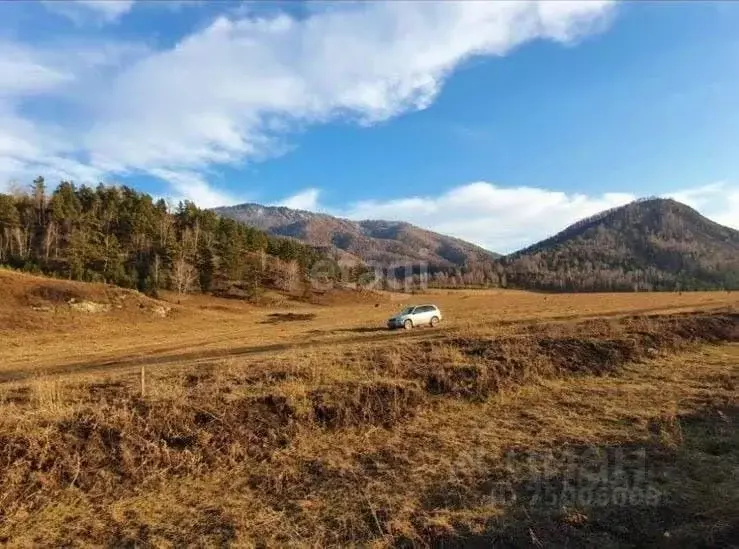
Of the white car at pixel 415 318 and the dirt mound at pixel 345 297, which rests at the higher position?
the dirt mound at pixel 345 297

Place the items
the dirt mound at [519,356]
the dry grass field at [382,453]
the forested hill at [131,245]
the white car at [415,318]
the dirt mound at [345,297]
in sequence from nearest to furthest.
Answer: the dry grass field at [382,453]
the dirt mound at [519,356]
the white car at [415,318]
the forested hill at [131,245]
the dirt mound at [345,297]

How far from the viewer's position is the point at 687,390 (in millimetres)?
15656

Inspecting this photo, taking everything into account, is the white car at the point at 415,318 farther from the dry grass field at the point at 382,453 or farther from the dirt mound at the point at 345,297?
the dirt mound at the point at 345,297

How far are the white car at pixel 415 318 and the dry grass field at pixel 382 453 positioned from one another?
65.1ft

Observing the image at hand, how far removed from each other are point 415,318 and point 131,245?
72.9 m

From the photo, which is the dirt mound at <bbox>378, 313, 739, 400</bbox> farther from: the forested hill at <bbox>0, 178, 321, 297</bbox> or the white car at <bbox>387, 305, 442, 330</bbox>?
the forested hill at <bbox>0, 178, 321, 297</bbox>

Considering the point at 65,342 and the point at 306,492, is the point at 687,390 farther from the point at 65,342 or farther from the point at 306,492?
the point at 65,342

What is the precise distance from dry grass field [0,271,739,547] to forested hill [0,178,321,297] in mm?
74211

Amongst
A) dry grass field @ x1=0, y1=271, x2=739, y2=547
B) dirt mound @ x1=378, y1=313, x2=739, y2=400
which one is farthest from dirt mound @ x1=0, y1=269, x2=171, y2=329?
dirt mound @ x1=378, y1=313, x2=739, y2=400

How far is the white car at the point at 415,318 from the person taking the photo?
128 ft

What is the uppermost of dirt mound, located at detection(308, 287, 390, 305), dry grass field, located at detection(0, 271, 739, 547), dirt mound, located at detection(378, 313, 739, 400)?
dirt mound, located at detection(308, 287, 390, 305)

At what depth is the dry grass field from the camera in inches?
324

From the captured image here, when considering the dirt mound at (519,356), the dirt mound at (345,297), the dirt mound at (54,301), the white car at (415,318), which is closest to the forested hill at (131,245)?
the dirt mound at (345,297)

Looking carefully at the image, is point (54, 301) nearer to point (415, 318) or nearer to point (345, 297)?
point (415, 318)
